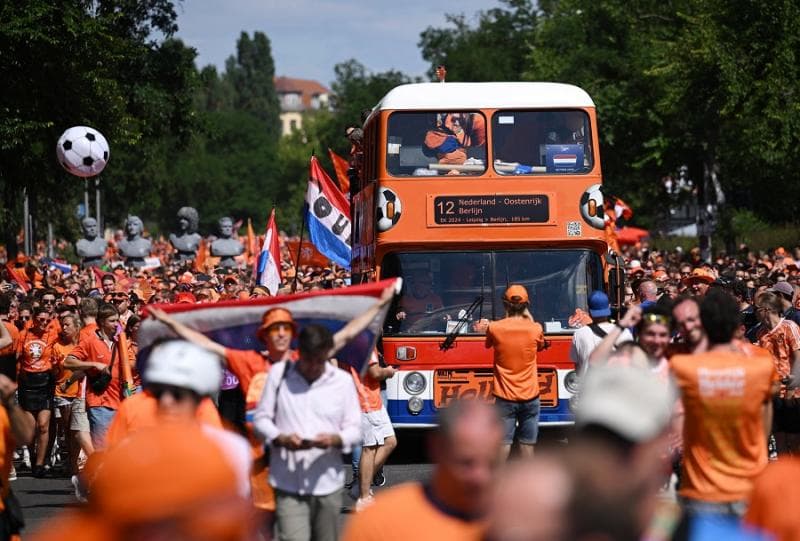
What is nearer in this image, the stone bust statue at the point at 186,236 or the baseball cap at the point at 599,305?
the baseball cap at the point at 599,305

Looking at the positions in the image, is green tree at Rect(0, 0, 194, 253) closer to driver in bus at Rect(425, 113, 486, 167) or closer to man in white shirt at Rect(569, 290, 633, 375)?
driver in bus at Rect(425, 113, 486, 167)

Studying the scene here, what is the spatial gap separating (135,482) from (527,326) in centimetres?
972

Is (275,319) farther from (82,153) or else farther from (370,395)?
(82,153)

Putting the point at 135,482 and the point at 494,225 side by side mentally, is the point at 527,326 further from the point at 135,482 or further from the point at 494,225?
the point at 135,482

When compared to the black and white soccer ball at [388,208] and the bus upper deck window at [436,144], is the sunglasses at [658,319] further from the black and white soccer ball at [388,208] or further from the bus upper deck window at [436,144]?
the bus upper deck window at [436,144]

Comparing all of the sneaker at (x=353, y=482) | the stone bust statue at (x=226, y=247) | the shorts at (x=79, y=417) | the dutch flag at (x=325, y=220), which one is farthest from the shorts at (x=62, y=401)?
the stone bust statue at (x=226, y=247)

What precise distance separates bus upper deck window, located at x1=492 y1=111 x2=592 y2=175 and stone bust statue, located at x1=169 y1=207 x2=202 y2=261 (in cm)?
2245

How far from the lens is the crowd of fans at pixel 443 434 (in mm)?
3500

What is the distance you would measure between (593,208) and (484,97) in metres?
1.64

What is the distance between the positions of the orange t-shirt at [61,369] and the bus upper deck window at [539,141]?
4726 mm

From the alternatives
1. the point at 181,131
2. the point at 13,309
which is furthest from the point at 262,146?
the point at 13,309

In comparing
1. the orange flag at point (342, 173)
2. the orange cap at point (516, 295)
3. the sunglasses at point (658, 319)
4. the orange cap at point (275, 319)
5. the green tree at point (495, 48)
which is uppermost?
the green tree at point (495, 48)

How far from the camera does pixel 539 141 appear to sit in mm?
16141

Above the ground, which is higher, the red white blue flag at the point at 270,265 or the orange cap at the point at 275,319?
the orange cap at the point at 275,319
